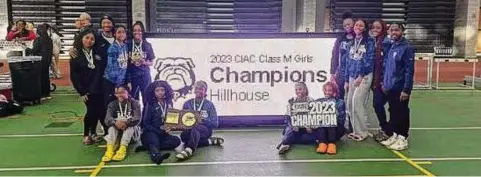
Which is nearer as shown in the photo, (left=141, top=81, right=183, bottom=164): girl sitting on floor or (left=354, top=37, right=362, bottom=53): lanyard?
(left=141, top=81, right=183, bottom=164): girl sitting on floor

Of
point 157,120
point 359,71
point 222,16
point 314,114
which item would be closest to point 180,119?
point 157,120

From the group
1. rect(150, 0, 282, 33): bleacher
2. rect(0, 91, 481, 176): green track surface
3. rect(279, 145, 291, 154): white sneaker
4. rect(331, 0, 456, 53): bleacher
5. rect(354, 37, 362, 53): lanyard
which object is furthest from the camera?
rect(331, 0, 456, 53): bleacher

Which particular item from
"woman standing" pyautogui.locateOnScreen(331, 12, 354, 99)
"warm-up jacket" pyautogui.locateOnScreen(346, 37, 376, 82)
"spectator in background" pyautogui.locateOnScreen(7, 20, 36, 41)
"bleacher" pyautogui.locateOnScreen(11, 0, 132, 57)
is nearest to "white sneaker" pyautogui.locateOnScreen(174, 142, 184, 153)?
"woman standing" pyautogui.locateOnScreen(331, 12, 354, 99)

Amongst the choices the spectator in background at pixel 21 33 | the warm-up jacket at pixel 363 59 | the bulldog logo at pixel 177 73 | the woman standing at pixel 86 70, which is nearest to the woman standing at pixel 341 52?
the warm-up jacket at pixel 363 59

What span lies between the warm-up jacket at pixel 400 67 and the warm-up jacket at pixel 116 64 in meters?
3.38

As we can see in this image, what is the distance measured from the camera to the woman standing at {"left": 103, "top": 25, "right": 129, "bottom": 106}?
22.6ft

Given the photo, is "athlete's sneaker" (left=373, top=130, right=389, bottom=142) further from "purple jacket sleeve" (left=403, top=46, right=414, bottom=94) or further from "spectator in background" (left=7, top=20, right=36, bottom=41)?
"spectator in background" (left=7, top=20, right=36, bottom=41)

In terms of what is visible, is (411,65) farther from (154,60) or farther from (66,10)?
(66,10)

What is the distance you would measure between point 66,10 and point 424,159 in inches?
681

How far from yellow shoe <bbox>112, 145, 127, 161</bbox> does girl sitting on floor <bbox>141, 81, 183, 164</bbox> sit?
0.26 meters

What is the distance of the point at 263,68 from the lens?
314 inches

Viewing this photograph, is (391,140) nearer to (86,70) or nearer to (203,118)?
(203,118)

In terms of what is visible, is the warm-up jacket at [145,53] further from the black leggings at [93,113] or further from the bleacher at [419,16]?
the bleacher at [419,16]

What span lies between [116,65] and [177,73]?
1.09 m
